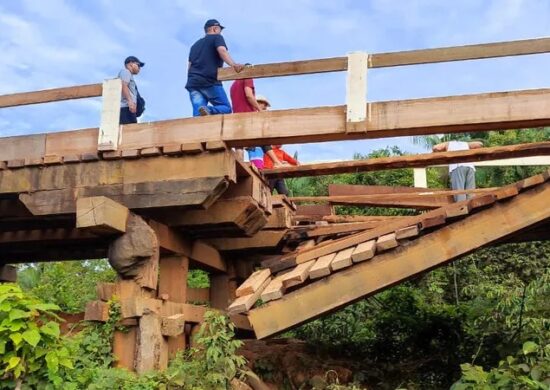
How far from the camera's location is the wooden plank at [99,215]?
5.97 metres

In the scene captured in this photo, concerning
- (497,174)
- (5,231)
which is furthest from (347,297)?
(497,174)

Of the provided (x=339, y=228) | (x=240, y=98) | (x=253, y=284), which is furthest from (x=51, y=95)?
(x=339, y=228)

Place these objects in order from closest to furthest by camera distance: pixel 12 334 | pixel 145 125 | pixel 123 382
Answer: pixel 12 334, pixel 123 382, pixel 145 125

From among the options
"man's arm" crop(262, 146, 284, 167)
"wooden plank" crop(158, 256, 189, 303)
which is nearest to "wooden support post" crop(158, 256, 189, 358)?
"wooden plank" crop(158, 256, 189, 303)

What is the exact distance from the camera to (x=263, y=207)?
696 cm

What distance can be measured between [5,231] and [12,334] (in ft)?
11.8

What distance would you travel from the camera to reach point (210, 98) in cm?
735

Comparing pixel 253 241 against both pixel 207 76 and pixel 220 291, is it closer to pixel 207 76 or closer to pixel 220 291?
pixel 220 291

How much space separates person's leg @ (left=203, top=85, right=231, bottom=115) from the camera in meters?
7.36

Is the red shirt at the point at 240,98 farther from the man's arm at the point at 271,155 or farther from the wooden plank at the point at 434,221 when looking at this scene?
the wooden plank at the point at 434,221

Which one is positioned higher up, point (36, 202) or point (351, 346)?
point (36, 202)

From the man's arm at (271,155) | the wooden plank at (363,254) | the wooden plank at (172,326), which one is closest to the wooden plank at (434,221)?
the wooden plank at (363,254)

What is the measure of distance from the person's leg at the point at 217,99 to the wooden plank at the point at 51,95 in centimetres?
123

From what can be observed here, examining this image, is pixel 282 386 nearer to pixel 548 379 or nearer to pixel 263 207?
pixel 263 207
